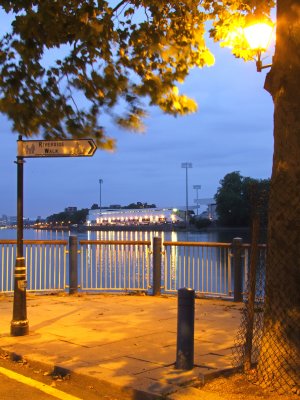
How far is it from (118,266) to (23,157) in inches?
197

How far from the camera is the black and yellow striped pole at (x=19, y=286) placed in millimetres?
8016

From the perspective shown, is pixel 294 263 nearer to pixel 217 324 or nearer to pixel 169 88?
pixel 217 324

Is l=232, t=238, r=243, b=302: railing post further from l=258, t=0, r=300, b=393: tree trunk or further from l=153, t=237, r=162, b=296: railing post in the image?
l=258, t=0, r=300, b=393: tree trunk

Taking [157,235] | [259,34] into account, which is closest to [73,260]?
[259,34]

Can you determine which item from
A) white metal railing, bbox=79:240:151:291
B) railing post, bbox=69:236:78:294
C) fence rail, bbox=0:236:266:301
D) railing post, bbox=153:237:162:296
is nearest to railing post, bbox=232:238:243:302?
fence rail, bbox=0:236:266:301

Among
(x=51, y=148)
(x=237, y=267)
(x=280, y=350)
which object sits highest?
(x=51, y=148)

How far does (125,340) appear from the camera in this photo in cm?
765

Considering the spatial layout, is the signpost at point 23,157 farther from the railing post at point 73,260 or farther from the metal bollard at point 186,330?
the railing post at point 73,260

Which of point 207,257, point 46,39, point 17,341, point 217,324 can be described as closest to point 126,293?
point 207,257

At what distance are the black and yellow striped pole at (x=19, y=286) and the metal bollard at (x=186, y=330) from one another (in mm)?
2998

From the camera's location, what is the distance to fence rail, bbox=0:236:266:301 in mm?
11750

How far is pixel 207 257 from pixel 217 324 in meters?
2.99

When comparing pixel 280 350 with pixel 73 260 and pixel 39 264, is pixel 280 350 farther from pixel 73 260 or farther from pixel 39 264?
pixel 39 264

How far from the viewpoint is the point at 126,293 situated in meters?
12.4
